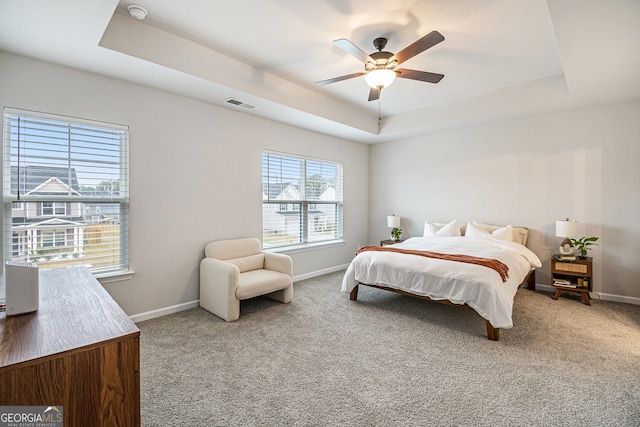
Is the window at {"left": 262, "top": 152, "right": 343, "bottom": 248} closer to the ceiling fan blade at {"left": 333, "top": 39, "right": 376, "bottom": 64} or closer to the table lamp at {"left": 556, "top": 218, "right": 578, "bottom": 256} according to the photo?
the ceiling fan blade at {"left": 333, "top": 39, "right": 376, "bottom": 64}

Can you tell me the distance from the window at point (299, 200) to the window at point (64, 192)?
6.36 ft

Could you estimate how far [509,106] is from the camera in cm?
421

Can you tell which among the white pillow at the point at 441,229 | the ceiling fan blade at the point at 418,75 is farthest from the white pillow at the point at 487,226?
the ceiling fan blade at the point at 418,75

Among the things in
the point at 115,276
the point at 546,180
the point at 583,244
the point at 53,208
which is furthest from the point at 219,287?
the point at 546,180

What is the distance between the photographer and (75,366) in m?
1.13

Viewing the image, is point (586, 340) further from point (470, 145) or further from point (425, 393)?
point (470, 145)

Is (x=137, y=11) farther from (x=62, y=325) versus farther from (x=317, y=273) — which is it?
(x=317, y=273)

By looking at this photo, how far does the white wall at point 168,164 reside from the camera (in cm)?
284

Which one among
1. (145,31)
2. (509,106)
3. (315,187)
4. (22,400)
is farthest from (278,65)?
(22,400)

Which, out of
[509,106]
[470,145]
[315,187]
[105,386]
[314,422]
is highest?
[509,106]

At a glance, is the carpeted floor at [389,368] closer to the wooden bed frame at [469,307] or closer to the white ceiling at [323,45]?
the wooden bed frame at [469,307]

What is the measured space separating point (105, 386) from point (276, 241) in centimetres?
369

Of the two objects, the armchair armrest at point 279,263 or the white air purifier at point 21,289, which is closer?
the white air purifier at point 21,289

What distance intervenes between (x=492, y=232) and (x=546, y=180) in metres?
1.09
